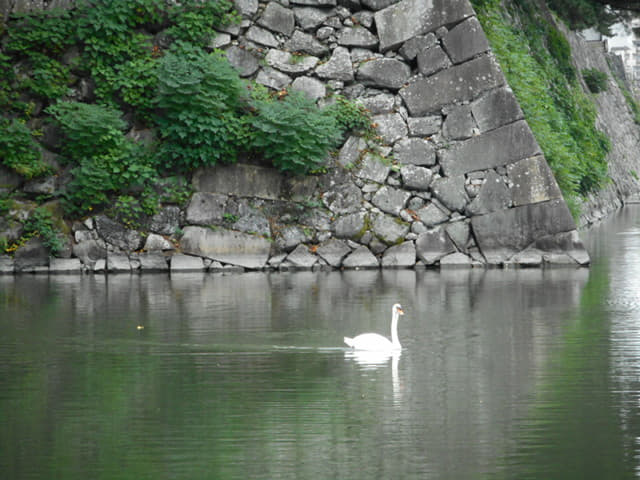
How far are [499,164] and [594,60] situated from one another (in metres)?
34.0

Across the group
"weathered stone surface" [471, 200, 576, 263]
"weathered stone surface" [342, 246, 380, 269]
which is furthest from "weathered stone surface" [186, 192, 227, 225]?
"weathered stone surface" [471, 200, 576, 263]

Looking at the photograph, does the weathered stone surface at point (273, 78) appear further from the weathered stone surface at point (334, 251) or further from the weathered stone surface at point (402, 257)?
the weathered stone surface at point (402, 257)

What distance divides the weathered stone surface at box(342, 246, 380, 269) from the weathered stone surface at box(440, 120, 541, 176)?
223 centimetres

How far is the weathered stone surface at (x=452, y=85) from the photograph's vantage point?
69.6 feet

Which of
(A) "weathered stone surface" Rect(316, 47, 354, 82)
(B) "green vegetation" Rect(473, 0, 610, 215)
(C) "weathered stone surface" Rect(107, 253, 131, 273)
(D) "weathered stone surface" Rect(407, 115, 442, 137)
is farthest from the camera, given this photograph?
(B) "green vegetation" Rect(473, 0, 610, 215)

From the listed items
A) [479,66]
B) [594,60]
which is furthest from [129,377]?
[594,60]

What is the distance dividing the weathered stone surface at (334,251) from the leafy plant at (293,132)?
5.07ft

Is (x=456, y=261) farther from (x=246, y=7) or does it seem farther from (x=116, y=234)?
(x=246, y=7)

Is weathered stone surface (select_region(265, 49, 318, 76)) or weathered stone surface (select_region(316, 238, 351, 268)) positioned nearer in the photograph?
weathered stone surface (select_region(316, 238, 351, 268))

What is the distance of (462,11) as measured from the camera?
2161 centimetres

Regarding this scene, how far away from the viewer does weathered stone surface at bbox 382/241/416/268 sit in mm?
20734

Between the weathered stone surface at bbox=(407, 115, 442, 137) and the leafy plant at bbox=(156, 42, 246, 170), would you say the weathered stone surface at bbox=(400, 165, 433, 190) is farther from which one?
the leafy plant at bbox=(156, 42, 246, 170)

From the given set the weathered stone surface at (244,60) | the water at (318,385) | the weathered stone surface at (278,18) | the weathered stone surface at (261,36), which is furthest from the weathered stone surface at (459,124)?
the water at (318,385)

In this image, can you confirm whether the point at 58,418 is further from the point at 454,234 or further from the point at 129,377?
the point at 454,234
